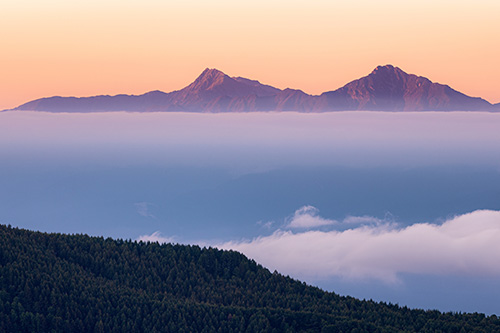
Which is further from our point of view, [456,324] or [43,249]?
[43,249]

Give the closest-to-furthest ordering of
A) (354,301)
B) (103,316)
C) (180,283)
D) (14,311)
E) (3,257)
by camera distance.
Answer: (14,311), (103,316), (3,257), (354,301), (180,283)

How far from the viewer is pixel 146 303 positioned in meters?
163

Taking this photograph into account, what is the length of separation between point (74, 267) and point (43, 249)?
1149 centimetres

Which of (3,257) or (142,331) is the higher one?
(3,257)

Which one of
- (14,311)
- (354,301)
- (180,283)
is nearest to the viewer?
(14,311)

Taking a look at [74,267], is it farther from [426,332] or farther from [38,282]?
[426,332]

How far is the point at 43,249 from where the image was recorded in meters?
189

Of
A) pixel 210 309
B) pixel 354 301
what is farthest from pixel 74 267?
pixel 354 301

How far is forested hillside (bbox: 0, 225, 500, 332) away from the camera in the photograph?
151 m

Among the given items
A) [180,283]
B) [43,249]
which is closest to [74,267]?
[43,249]

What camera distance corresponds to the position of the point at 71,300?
155250 mm

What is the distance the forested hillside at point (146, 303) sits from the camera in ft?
495

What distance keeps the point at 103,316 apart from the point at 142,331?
872 cm

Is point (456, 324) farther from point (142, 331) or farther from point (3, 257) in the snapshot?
point (3, 257)
